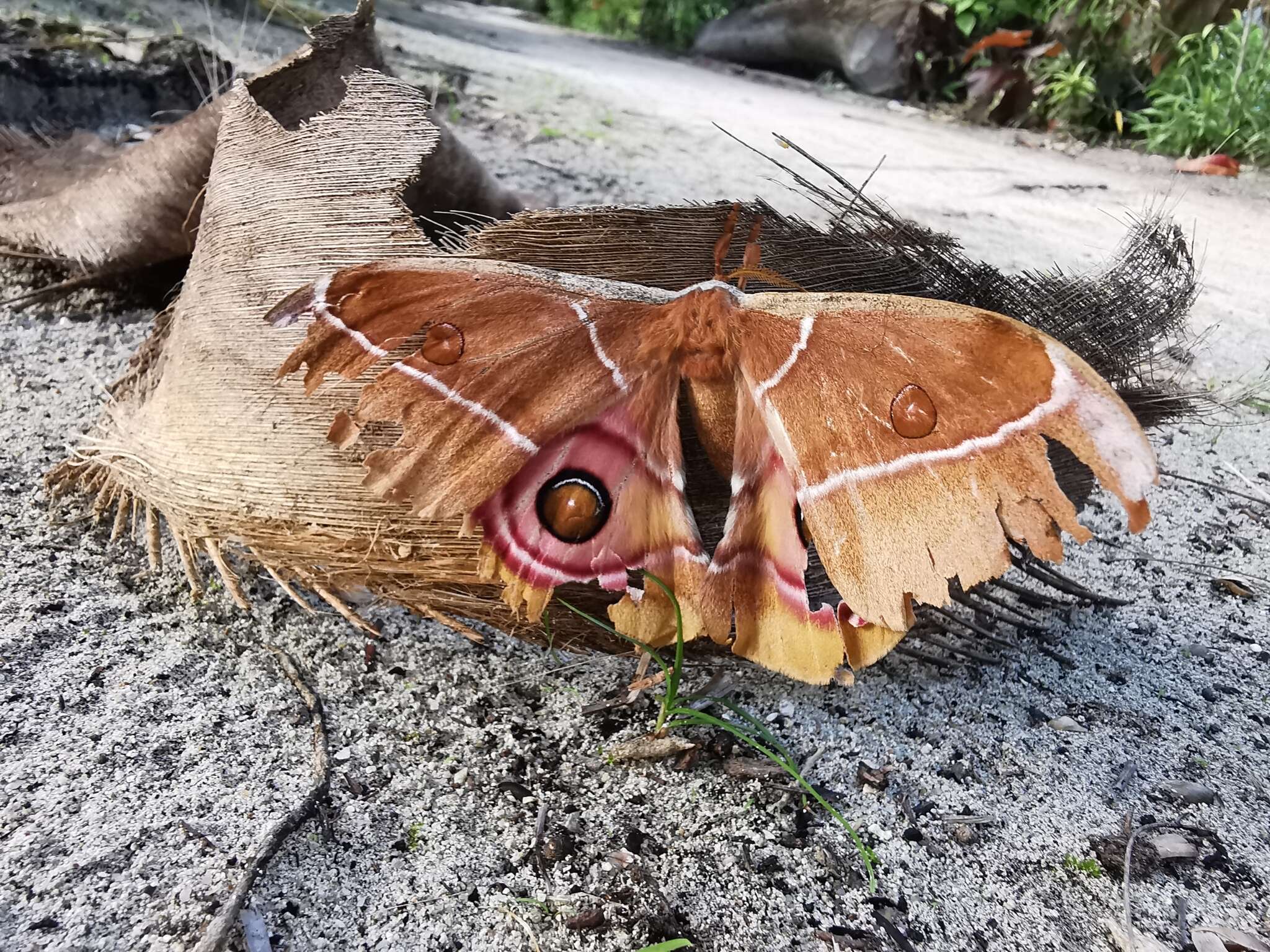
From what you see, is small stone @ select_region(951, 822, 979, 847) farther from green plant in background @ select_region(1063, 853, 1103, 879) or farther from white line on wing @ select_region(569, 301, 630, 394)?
white line on wing @ select_region(569, 301, 630, 394)

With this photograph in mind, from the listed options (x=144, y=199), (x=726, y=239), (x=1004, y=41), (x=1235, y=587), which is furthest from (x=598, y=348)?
(x=1004, y=41)

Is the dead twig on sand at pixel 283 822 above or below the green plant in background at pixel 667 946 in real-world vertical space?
below

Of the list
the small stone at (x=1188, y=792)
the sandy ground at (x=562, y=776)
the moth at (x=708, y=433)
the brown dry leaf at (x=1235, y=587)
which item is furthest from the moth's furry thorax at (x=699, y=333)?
the brown dry leaf at (x=1235, y=587)

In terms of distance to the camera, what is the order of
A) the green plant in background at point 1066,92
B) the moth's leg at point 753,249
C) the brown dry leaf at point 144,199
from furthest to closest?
the green plant in background at point 1066,92 < the brown dry leaf at point 144,199 < the moth's leg at point 753,249

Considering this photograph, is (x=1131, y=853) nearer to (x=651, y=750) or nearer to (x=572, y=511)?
(x=651, y=750)

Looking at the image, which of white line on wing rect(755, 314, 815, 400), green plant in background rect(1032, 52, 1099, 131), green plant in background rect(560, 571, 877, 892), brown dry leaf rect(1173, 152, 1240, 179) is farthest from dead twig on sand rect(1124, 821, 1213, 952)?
green plant in background rect(1032, 52, 1099, 131)

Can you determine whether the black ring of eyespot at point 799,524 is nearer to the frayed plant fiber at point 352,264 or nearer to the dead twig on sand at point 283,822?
the frayed plant fiber at point 352,264
